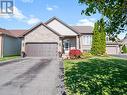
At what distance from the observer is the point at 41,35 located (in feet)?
146

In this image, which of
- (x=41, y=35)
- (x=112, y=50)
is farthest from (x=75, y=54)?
(x=112, y=50)

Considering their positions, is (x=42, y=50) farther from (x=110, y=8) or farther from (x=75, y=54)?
(x=110, y=8)

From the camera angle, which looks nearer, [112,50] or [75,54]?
[75,54]

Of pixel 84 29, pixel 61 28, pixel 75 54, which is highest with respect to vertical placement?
pixel 84 29

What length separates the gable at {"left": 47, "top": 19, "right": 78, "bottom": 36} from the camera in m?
48.4

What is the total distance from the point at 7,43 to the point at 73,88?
3525 cm

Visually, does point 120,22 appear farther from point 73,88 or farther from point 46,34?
point 46,34

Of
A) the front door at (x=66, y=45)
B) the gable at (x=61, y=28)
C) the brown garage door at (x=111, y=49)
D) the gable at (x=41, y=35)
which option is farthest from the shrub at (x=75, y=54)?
the brown garage door at (x=111, y=49)

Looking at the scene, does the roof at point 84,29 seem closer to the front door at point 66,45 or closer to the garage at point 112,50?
the front door at point 66,45

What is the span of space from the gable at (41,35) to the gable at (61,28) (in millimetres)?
4707

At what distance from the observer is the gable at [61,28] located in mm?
48375

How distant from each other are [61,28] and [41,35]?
5917mm

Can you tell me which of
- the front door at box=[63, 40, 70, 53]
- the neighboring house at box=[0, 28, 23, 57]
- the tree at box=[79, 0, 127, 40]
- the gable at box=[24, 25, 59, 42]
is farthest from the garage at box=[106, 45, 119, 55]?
the tree at box=[79, 0, 127, 40]

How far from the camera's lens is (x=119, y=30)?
14945 millimetres
